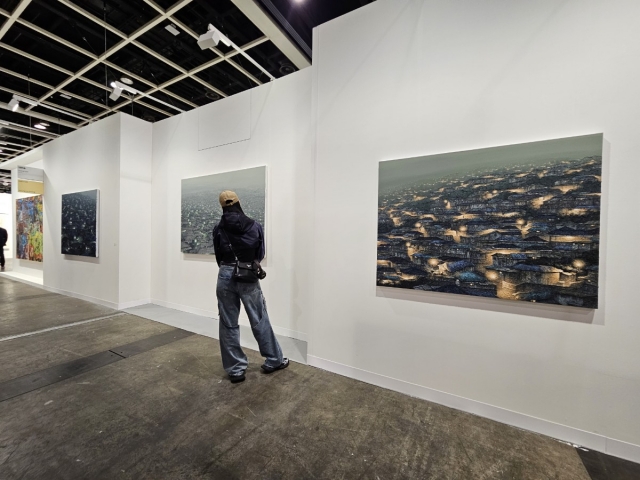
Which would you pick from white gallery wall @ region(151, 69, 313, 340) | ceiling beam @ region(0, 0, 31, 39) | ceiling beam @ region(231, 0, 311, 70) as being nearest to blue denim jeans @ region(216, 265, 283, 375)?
white gallery wall @ region(151, 69, 313, 340)

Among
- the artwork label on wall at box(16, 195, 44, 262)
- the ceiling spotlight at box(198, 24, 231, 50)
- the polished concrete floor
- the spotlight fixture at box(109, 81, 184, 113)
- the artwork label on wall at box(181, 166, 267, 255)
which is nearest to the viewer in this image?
the polished concrete floor

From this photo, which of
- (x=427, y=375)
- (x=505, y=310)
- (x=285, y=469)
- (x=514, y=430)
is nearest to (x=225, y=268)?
(x=285, y=469)

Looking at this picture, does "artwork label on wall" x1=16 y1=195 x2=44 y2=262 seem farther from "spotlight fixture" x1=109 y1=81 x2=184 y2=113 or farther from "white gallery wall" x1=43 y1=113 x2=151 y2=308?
"spotlight fixture" x1=109 y1=81 x2=184 y2=113

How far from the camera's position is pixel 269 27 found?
11.5 feet

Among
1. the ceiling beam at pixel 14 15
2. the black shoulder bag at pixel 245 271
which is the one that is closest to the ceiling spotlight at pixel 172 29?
the ceiling beam at pixel 14 15

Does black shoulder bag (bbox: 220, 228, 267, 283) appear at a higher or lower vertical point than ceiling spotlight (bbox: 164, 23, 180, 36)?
lower

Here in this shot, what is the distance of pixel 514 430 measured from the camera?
1812 millimetres

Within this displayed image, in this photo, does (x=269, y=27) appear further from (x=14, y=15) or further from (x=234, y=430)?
(x=234, y=430)

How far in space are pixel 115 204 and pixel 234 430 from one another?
4.64 meters

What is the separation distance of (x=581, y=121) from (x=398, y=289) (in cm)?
169

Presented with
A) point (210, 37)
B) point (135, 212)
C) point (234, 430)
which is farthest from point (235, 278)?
point (135, 212)

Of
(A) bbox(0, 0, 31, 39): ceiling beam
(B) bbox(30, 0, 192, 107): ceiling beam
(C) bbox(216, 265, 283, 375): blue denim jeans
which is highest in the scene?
(B) bbox(30, 0, 192, 107): ceiling beam

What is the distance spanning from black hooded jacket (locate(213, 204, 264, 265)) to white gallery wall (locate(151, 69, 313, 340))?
1.00m

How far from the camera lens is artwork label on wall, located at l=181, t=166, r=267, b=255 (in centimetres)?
364
